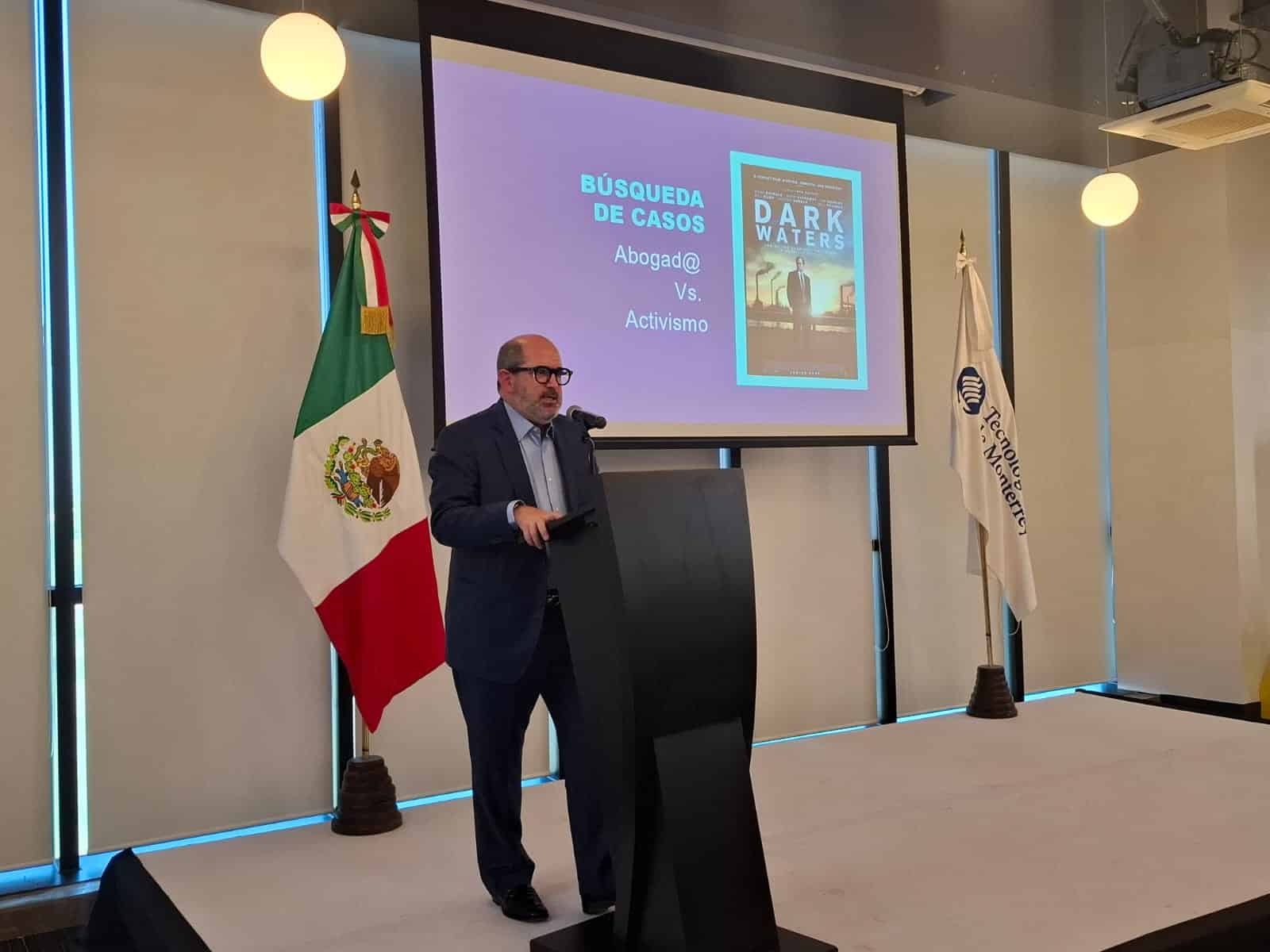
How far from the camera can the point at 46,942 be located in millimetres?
2949

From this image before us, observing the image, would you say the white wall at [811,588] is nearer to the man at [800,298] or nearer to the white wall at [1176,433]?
the man at [800,298]

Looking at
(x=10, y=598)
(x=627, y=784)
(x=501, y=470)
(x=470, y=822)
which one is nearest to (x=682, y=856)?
(x=627, y=784)

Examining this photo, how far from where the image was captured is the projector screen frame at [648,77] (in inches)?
150

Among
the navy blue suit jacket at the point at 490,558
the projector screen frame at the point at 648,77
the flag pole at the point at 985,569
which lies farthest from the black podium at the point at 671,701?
the flag pole at the point at 985,569

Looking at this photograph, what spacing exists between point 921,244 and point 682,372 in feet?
5.88

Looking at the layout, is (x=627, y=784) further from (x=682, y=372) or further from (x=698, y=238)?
(x=698, y=238)

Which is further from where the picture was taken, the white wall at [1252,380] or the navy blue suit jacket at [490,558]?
the white wall at [1252,380]

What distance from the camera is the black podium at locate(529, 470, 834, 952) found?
85.0 inches

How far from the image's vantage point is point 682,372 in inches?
174

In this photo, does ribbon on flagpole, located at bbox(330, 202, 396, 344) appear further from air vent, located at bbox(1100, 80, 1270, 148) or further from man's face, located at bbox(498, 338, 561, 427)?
air vent, located at bbox(1100, 80, 1270, 148)

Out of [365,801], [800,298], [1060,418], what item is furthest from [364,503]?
[1060,418]

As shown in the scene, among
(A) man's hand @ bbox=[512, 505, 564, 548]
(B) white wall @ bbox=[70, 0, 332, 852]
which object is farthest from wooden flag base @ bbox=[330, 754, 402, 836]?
(A) man's hand @ bbox=[512, 505, 564, 548]

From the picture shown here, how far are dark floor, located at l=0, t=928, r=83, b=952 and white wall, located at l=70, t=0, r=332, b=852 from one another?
509mm

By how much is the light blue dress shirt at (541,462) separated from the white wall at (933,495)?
290cm
